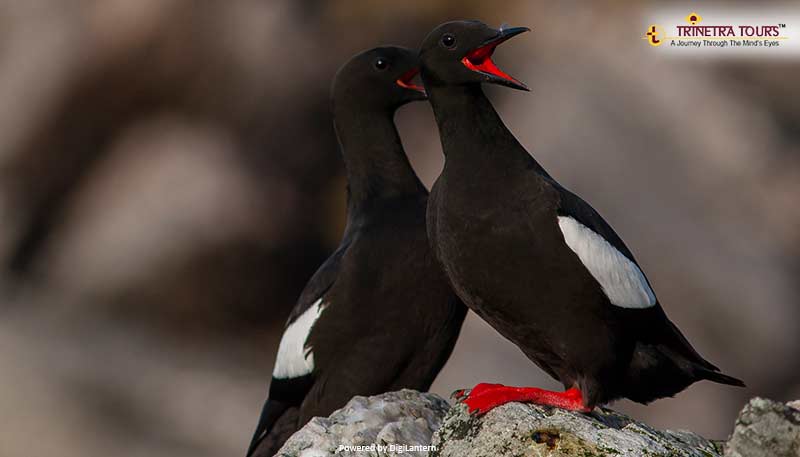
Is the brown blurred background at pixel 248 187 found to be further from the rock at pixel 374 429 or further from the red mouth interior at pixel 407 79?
the rock at pixel 374 429

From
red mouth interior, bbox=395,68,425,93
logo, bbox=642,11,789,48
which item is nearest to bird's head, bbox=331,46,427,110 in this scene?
red mouth interior, bbox=395,68,425,93

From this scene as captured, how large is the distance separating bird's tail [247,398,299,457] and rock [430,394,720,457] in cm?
166

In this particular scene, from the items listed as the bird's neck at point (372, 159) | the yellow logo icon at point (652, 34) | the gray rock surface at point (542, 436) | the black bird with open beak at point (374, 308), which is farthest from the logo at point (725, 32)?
the gray rock surface at point (542, 436)

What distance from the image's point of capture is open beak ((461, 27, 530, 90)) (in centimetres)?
465

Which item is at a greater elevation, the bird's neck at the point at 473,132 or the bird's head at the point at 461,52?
the bird's head at the point at 461,52

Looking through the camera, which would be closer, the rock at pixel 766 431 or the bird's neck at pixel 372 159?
the rock at pixel 766 431

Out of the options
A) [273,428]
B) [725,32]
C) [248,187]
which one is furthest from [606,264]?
[248,187]

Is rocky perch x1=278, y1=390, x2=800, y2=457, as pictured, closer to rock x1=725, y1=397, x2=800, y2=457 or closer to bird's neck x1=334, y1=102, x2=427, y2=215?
rock x1=725, y1=397, x2=800, y2=457

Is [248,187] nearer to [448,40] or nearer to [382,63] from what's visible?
[382,63]

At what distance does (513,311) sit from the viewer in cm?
455

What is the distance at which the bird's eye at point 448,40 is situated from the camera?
4.83 meters

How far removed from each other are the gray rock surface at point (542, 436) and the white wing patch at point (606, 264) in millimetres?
516

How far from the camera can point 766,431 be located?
3.48 meters

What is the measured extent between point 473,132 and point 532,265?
0.70 meters
